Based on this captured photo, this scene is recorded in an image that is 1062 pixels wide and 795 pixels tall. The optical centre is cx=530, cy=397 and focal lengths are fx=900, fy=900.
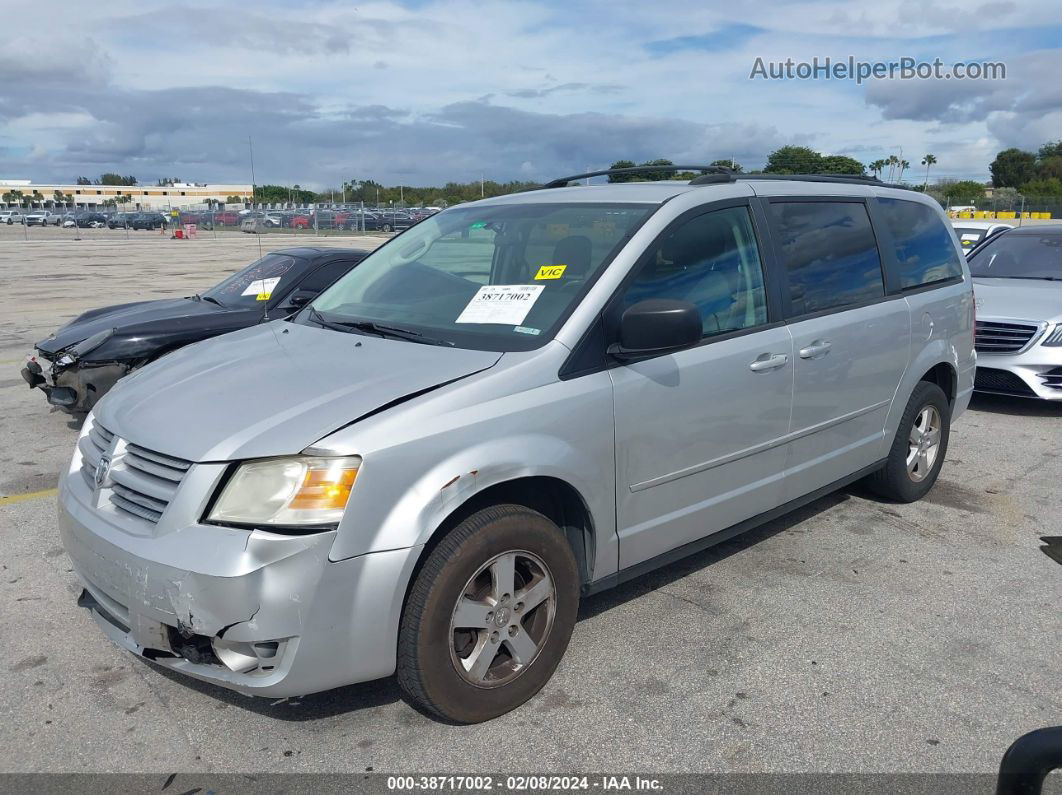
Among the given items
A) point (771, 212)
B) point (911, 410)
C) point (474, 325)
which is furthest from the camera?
point (911, 410)

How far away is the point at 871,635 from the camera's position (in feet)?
12.3

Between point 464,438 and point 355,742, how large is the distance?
1.08m

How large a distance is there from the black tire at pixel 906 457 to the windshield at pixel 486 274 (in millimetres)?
2302

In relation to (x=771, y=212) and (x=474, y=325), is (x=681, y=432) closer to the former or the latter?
(x=474, y=325)

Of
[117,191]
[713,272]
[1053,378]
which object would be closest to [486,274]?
[713,272]

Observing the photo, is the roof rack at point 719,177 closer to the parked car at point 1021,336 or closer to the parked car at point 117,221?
the parked car at point 1021,336

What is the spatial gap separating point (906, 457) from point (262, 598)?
3891 mm

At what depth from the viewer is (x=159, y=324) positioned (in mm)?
6750

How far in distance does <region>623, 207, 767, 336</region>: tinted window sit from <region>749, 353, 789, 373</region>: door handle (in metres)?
0.16

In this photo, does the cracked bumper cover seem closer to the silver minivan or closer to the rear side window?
the silver minivan

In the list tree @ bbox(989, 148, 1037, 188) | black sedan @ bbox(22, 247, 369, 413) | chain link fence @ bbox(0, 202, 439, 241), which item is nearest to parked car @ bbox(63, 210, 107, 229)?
chain link fence @ bbox(0, 202, 439, 241)

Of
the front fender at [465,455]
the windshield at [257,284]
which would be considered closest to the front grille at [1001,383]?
the front fender at [465,455]

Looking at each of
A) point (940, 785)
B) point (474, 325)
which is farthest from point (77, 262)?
point (940, 785)

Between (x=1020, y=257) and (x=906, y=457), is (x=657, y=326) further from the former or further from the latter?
(x=1020, y=257)
